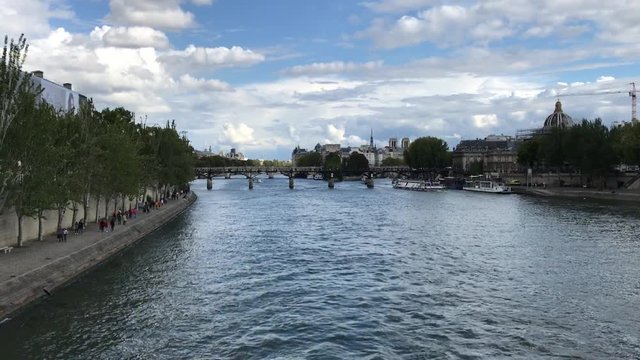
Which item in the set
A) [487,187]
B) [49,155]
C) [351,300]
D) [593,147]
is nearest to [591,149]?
[593,147]

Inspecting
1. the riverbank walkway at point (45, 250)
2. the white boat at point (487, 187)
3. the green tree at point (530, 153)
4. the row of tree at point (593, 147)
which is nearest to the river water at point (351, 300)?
the riverbank walkway at point (45, 250)

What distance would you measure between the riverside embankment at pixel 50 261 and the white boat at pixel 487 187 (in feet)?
328

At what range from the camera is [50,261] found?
34344 millimetres

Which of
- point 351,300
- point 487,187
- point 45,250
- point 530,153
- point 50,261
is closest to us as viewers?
point 351,300

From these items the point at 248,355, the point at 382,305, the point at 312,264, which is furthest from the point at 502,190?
the point at 248,355

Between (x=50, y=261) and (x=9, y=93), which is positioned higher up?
(x=9, y=93)

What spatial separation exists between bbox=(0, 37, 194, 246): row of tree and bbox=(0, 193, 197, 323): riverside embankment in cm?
241

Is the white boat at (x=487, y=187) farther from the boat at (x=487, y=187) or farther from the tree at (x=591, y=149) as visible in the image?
the tree at (x=591, y=149)

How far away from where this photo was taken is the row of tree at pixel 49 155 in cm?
3472

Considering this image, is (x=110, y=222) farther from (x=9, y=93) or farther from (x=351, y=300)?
(x=351, y=300)

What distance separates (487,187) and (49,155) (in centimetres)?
12061

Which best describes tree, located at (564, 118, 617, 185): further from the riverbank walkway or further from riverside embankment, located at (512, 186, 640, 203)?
the riverbank walkway

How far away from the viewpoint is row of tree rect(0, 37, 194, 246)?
114 ft

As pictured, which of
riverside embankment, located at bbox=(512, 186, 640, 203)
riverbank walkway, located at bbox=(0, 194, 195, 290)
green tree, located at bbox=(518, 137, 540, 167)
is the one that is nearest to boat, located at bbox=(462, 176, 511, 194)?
riverside embankment, located at bbox=(512, 186, 640, 203)
